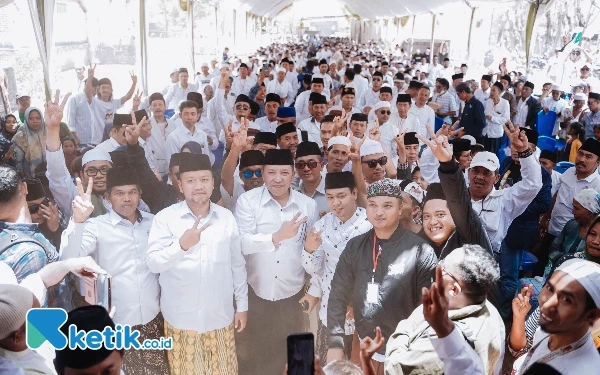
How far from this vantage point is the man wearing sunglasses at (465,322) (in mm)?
1522

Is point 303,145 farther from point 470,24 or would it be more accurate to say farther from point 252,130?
point 470,24

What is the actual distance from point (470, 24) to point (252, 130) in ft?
31.5

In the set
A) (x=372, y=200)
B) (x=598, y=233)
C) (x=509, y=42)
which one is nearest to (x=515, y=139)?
(x=598, y=233)

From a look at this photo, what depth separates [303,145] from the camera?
310cm

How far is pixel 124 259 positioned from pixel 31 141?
96.6 inches

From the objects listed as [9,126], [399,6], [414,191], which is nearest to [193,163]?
[414,191]

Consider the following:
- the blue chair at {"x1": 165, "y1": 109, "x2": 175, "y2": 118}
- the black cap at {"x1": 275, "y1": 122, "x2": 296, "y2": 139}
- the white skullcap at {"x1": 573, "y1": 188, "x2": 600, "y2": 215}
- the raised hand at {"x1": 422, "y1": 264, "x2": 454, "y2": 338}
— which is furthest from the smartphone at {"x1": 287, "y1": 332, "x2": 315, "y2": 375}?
→ the blue chair at {"x1": 165, "y1": 109, "x2": 175, "y2": 118}

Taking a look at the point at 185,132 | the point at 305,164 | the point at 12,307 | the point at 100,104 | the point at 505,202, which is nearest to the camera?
the point at 12,307

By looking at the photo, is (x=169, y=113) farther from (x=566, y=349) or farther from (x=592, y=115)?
(x=566, y=349)

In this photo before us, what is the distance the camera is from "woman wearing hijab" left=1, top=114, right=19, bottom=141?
4136mm

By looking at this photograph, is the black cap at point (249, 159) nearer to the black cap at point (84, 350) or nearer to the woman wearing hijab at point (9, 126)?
the black cap at point (84, 350)

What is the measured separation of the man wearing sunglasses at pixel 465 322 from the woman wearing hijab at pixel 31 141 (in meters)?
3.61

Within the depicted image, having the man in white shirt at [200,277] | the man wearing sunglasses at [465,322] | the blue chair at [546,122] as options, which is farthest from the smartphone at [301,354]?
the blue chair at [546,122]

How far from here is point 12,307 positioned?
144 cm
